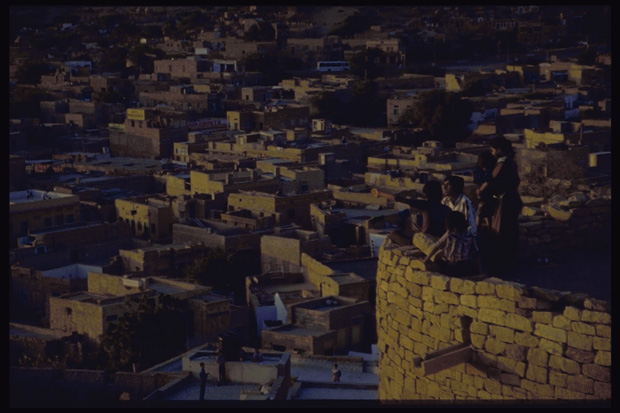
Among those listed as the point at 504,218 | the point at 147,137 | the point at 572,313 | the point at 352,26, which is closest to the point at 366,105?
the point at 147,137

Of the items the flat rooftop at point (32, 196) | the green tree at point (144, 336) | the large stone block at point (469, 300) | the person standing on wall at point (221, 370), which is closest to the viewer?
the large stone block at point (469, 300)

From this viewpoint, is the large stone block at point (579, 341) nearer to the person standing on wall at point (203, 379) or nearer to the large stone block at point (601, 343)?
the large stone block at point (601, 343)

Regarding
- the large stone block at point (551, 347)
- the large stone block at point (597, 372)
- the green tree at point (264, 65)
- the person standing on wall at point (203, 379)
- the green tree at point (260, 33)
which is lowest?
the person standing on wall at point (203, 379)

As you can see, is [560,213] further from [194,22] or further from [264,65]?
[194,22]

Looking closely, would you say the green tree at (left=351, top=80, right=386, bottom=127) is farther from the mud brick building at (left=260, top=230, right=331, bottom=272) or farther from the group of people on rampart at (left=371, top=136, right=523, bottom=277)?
the group of people on rampart at (left=371, top=136, right=523, bottom=277)

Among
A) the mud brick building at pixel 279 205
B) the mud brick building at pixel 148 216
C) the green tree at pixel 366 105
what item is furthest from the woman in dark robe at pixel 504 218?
the green tree at pixel 366 105

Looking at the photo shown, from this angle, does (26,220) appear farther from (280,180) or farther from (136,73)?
(136,73)
